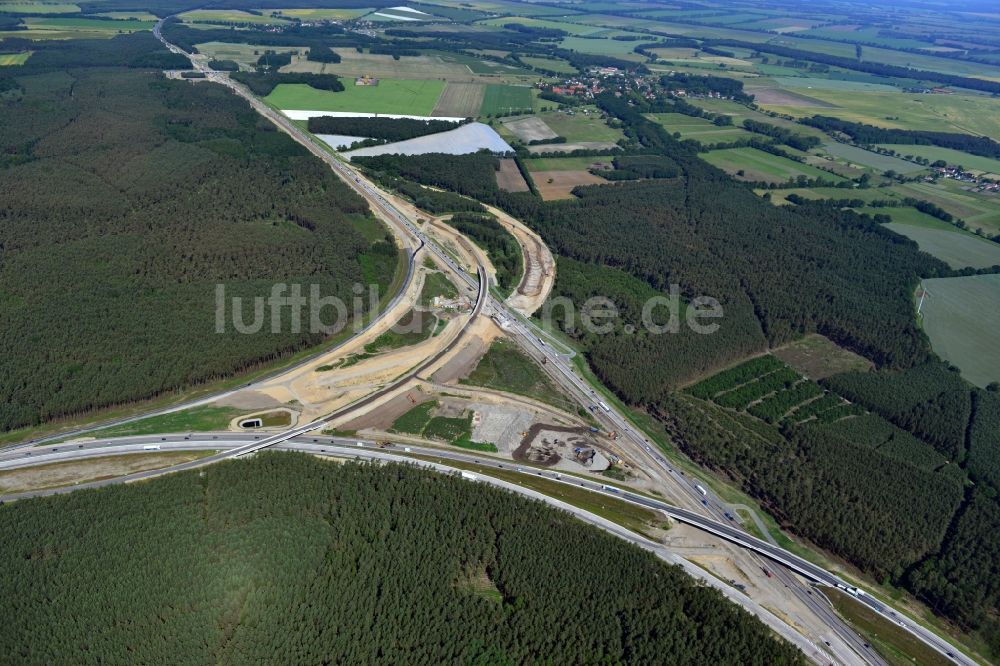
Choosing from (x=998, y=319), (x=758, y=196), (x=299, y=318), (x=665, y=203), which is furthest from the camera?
(x=758, y=196)

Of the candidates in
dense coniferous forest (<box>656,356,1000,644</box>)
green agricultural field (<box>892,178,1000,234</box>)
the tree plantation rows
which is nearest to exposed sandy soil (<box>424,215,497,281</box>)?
the tree plantation rows

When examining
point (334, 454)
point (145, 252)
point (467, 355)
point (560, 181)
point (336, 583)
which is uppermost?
point (560, 181)

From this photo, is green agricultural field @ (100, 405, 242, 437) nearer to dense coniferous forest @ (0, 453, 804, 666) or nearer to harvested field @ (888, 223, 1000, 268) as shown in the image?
dense coniferous forest @ (0, 453, 804, 666)

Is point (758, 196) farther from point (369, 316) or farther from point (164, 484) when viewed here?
point (164, 484)

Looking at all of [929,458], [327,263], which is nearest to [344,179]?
[327,263]

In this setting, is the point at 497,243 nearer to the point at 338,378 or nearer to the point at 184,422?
the point at 338,378

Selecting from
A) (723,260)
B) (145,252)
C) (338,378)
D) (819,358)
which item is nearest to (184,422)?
(338,378)
